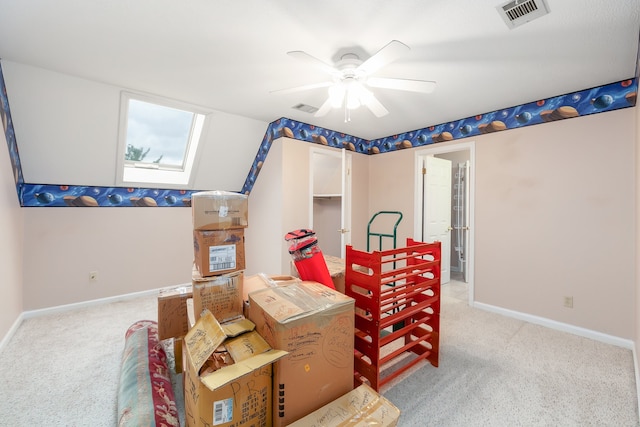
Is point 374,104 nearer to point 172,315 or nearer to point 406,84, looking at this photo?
point 406,84

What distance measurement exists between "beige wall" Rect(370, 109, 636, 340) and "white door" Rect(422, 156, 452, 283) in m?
0.77

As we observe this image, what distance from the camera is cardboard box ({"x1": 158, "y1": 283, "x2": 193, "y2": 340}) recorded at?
2.03m

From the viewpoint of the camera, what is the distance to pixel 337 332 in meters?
1.35

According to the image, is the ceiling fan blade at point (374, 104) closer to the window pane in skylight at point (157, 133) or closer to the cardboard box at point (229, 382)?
the cardboard box at point (229, 382)

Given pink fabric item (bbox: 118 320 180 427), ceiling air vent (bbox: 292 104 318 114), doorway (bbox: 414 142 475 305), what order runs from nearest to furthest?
pink fabric item (bbox: 118 320 180 427) → ceiling air vent (bbox: 292 104 318 114) → doorway (bbox: 414 142 475 305)

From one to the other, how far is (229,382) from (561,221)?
3317 millimetres

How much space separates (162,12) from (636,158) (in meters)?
3.73

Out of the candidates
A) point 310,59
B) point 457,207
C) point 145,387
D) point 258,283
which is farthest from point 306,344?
point 457,207

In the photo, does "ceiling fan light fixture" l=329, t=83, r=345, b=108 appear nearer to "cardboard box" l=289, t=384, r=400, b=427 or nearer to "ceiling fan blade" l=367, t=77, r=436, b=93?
"ceiling fan blade" l=367, t=77, r=436, b=93

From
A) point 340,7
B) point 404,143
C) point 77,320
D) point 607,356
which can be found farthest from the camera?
point 404,143

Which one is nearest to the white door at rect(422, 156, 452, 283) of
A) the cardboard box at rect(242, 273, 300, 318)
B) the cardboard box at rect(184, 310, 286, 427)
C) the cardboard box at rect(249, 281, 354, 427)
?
the cardboard box at rect(242, 273, 300, 318)

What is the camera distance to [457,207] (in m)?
4.96

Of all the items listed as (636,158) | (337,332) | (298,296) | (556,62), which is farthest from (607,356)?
(298,296)

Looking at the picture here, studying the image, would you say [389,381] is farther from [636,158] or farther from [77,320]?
[77,320]
